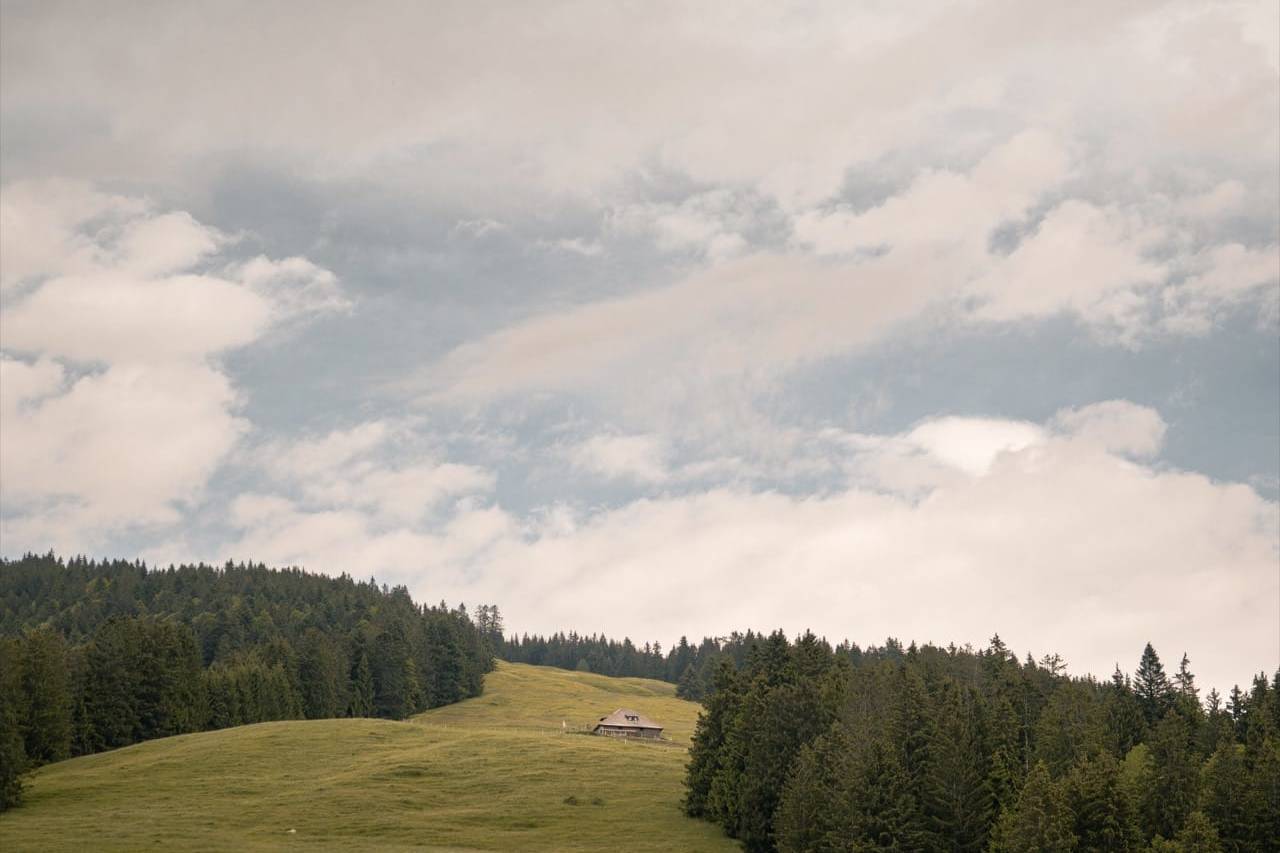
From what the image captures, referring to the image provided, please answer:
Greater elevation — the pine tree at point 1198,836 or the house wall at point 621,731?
the pine tree at point 1198,836

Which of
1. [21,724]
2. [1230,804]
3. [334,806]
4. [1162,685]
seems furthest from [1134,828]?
[21,724]

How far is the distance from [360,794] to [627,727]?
196 feet

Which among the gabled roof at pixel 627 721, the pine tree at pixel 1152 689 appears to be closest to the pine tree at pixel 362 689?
the gabled roof at pixel 627 721

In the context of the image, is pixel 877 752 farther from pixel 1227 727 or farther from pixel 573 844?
pixel 1227 727

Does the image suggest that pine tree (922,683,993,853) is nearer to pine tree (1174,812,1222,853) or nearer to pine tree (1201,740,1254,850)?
pine tree (1174,812,1222,853)

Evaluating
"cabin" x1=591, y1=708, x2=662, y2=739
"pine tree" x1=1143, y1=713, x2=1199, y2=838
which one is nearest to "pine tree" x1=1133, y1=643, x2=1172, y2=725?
"pine tree" x1=1143, y1=713, x2=1199, y2=838

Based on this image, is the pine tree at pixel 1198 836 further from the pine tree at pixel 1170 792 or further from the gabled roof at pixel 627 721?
the gabled roof at pixel 627 721

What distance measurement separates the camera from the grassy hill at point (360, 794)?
78500 millimetres

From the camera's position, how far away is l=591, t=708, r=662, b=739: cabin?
147625mm

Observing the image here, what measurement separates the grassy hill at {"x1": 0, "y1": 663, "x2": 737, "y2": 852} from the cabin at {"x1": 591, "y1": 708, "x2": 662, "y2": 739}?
20.6 metres

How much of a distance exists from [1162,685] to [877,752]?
5241 centimetres

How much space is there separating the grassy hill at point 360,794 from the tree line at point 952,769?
7.63 metres

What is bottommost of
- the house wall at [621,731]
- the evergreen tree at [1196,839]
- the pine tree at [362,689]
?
the house wall at [621,731]

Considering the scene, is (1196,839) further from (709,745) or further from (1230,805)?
(709,745)
